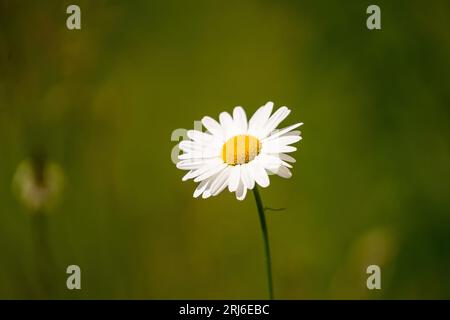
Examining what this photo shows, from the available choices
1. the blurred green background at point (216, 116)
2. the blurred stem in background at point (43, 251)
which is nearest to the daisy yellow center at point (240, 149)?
the blurred green background at point (216, 116)

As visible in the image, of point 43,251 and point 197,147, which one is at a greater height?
point 197,147

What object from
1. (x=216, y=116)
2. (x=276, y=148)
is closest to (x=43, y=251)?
(x=216, y=116)

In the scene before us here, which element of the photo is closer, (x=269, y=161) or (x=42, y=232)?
(x=269, y=161)

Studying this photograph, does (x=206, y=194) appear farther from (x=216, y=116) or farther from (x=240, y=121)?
(x=216, y=116)

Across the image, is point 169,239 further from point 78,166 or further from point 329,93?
point 329,93

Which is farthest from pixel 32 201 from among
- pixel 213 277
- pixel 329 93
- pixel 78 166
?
pixel 329 93

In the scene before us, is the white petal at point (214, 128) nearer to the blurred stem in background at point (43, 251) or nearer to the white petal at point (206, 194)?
the white petal at point (206, 194)
